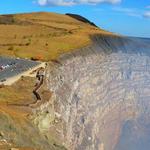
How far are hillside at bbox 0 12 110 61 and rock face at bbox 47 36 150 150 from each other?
11.4ft

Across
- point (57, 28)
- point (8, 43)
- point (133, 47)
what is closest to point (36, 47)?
point (8, 43)

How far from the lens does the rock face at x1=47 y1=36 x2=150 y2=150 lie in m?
78.7

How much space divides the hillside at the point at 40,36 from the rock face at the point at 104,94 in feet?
11.4

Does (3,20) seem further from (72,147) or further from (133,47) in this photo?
(72,147)

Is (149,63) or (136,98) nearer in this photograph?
(136,98)

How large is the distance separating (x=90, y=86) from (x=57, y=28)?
28.7m

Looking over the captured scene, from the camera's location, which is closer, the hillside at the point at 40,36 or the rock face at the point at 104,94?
the rock face at the point at 104,94

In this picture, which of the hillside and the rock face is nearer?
the rock face

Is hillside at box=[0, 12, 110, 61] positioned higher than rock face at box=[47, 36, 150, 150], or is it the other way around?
hillside at box=[0, 12, 110, 61]

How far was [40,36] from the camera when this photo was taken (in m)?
107

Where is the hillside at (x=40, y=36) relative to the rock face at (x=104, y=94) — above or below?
above

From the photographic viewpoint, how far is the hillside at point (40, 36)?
88.3 m

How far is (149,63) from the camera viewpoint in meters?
136

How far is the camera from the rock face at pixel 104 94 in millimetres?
78688
